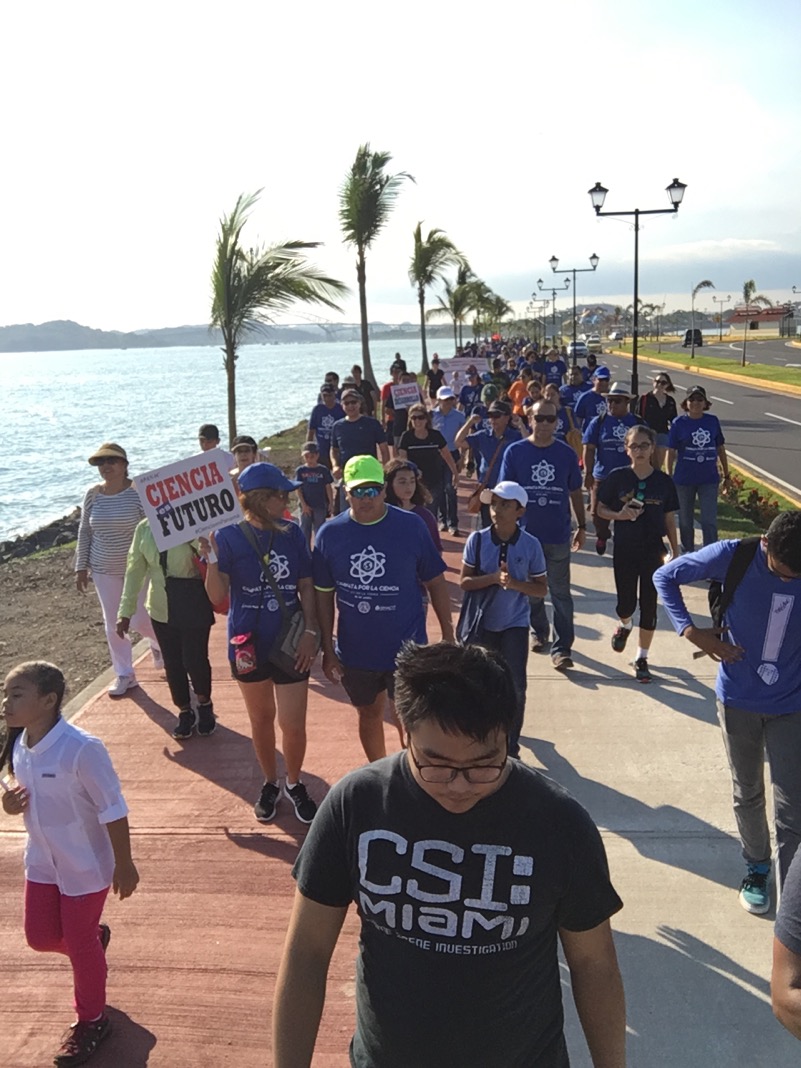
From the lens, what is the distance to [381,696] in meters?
4.39

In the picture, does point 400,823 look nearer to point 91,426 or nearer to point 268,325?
point 268,325

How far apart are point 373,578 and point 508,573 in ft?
3.01

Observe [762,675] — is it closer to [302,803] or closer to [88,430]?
[302,803]

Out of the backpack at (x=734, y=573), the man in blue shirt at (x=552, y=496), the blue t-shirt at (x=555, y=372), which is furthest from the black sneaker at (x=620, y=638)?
the blue t-shirt at (x=555, y=372)

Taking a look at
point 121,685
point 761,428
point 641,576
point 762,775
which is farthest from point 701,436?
point 761,428

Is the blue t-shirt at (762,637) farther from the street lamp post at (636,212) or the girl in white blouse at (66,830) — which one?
the street lamp post at (636,212)

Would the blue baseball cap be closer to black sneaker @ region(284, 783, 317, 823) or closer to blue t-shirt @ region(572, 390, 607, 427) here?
black sneaker @ region(284, 783, 317, 823)

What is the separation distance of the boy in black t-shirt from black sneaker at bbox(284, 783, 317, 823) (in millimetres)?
2646

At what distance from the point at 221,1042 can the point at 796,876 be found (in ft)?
7.59

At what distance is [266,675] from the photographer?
434 cm

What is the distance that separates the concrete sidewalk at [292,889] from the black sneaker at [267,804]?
0.06m

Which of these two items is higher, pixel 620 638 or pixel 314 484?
pixel 314 484

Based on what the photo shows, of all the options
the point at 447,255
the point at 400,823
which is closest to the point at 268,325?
the point at 400,823

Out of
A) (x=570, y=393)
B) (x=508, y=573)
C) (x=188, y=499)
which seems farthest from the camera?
(x=570, y=393)
